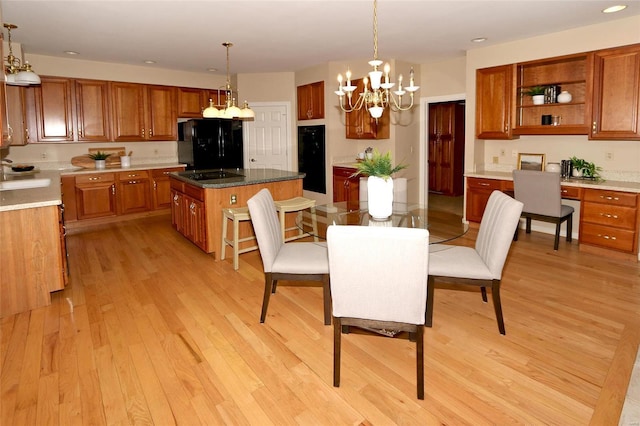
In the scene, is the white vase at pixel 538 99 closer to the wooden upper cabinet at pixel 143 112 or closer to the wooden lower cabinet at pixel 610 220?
the wooden lower cabinet at pixel 610 220

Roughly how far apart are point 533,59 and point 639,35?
3.43 ft

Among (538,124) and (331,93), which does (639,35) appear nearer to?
(538,124)

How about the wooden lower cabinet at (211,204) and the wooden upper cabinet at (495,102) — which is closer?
the wooden lower cabinet at (211,204)

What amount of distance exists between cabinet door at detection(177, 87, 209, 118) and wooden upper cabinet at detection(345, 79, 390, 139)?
2.71 meters

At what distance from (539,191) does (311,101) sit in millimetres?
3807

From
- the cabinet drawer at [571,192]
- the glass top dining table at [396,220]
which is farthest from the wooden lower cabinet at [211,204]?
the cabinet drawer at [571,192]

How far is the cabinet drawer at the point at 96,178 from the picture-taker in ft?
19.1

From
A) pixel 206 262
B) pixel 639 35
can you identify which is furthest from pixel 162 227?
pixel 639 35

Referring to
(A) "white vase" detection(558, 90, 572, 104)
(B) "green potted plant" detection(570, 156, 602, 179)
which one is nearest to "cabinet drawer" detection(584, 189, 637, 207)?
(B) "green potted plant" detection(570, 156, 602, 179)

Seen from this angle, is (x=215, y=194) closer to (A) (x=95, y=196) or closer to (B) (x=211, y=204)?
(B) (x=211, y=204)

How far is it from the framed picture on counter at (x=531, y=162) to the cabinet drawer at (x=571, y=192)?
32.0 inches

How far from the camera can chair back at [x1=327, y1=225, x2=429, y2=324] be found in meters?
1.90

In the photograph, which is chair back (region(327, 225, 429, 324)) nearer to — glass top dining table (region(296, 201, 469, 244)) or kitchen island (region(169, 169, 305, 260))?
glass top dining table (region(296, 201, 469, 244))

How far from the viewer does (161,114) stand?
679cm
